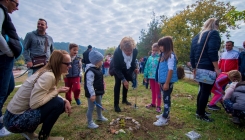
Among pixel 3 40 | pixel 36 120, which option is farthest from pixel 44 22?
pixel 36 120

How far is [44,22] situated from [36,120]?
2.63m

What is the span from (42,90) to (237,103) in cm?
363

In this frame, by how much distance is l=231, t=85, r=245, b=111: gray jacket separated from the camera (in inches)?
114

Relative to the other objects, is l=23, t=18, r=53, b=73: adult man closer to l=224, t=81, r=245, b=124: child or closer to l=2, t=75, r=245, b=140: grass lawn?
l=2, t=75, r=245, b=140: grass lawn

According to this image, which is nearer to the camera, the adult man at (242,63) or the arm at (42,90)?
the arm at (42,90)

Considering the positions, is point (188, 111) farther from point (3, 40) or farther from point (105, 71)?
point (105, 71)

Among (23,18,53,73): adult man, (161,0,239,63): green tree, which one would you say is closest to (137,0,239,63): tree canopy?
(161,0,239,63): green tree

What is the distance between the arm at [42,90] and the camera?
1.96m

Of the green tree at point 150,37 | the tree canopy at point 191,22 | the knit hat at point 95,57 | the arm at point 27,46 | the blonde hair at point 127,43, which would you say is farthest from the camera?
the green tree at point 150,37

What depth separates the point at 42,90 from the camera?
1987 mm

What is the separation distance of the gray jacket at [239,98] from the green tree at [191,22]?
502 inches

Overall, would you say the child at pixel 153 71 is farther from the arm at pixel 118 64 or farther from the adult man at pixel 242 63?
the adult man at pixel 242 63

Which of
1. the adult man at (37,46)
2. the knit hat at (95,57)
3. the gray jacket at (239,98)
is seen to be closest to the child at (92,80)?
the knit hat at (95,57)

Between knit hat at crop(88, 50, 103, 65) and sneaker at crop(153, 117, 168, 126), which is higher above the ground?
knit hat at crop(88, 50, 103, 65)
